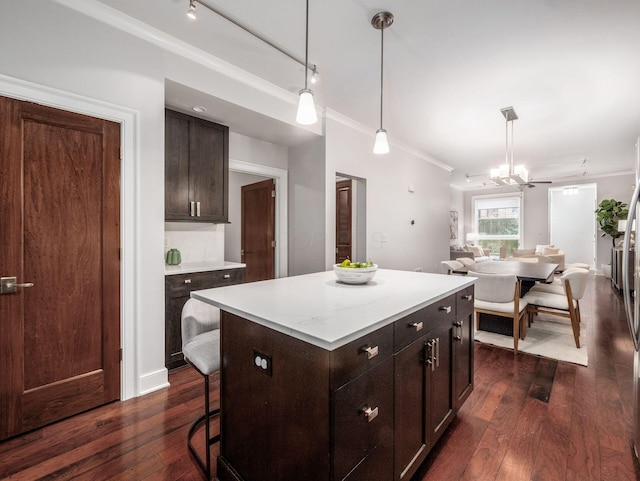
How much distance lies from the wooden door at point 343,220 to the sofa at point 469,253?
12.9 ft

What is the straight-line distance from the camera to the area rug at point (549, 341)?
2.95 meters

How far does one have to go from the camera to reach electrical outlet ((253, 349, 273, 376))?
116 cm

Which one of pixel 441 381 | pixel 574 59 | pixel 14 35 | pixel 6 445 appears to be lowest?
pixel 6 445

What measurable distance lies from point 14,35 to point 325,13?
196 cm

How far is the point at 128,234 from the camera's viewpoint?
2.22 m

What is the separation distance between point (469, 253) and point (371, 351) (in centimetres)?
758

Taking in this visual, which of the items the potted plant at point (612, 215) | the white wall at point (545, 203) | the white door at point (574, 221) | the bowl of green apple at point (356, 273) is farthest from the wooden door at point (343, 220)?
the white door at point (574, 221)

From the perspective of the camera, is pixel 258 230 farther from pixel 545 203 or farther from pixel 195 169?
pixel 545 203

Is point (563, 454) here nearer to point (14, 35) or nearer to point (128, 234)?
point (128, 234)

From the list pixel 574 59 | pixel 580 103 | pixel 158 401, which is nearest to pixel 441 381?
pixel 158 401

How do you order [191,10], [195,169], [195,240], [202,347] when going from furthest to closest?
[195,240] → [195,169] → [191,10] → [202,347]

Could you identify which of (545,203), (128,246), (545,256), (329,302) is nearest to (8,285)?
(128,246)

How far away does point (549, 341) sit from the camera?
10.9 ft

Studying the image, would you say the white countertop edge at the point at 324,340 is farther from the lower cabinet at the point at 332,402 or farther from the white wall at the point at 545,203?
the white wall at the point at 545,203
